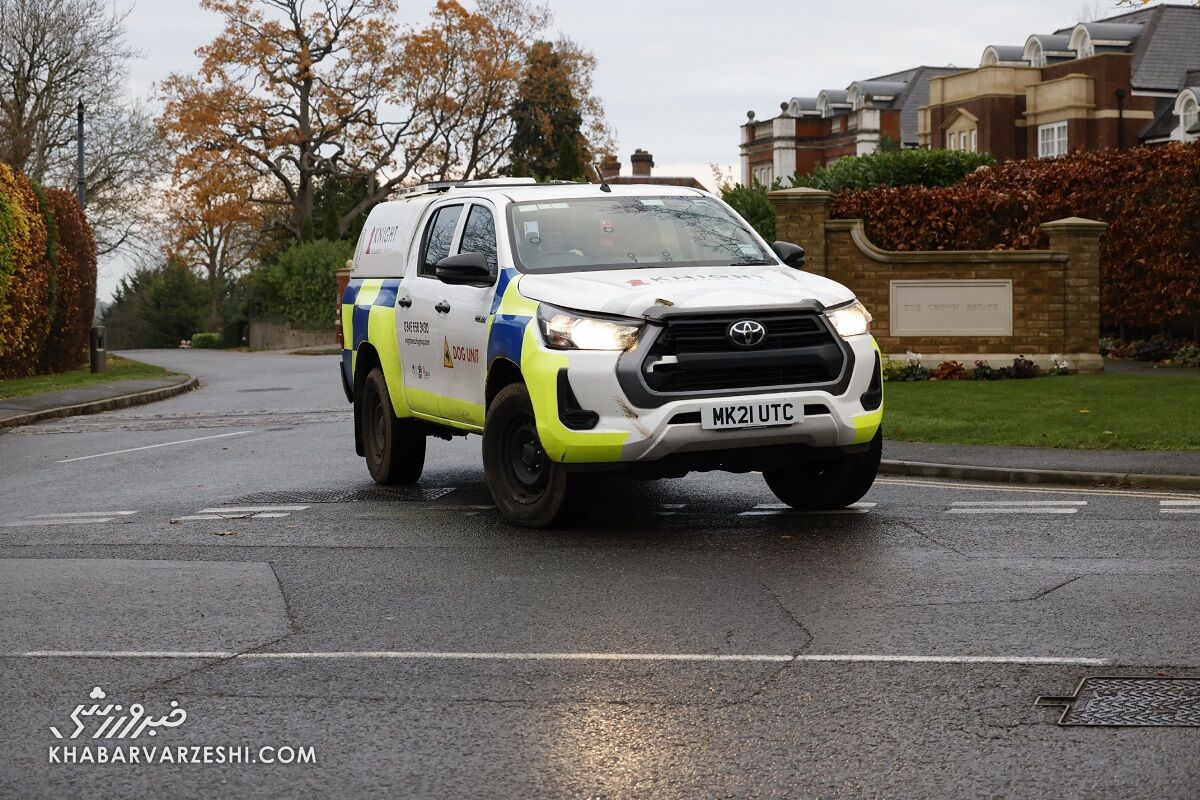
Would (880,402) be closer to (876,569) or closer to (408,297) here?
(876,569)

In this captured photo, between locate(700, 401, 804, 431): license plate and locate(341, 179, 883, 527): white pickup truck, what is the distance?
0.04 feet

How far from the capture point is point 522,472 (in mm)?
9930

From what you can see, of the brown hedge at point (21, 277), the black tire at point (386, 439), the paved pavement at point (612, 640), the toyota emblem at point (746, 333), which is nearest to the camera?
the paved pavement at point (612, 640)

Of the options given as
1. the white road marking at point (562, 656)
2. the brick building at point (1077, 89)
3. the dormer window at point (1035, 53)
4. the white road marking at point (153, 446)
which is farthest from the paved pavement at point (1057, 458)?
the dormer window at point (1035, 53)

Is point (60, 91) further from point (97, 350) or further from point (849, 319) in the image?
point (849, 319)

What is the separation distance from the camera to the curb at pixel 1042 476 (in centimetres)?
1139

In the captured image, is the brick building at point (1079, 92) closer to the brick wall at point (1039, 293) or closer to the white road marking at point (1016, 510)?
the brick wall at point (1039, 293)

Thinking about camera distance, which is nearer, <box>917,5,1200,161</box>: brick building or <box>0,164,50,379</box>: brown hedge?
<box>0,164,50,379</box>: brown hedge

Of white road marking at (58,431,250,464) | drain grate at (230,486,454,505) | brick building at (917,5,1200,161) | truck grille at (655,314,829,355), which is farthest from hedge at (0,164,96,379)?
brick building at (917,5,1200,161)

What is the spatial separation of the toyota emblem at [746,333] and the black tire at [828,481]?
1.17 metres

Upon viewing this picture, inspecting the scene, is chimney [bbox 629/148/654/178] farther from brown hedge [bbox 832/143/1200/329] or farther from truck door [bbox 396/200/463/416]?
truck door [bbox 396/200/463/416]

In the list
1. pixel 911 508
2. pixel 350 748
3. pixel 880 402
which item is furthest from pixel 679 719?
pixel 911 508

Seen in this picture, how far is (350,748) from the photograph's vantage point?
5.16 m

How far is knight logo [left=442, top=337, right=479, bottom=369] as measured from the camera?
34.2ft
